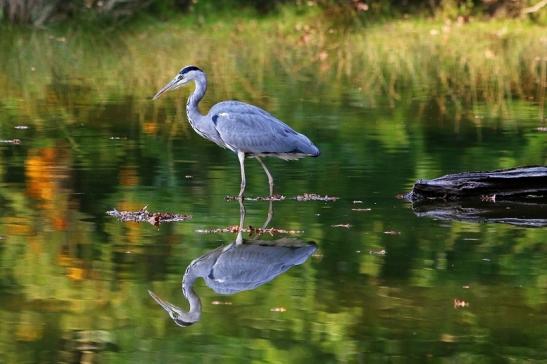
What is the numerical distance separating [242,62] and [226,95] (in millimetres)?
A: 4808

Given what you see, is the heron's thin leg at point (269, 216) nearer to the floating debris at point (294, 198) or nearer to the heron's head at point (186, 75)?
the floating debris at point (294, 198)

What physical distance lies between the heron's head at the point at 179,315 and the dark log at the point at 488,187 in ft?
11.9

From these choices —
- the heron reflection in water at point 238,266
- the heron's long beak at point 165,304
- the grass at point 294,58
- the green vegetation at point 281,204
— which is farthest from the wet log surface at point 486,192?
the grass at point 294,58

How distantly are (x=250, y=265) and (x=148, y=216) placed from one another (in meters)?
1.82

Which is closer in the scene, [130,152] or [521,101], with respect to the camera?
[130,152]

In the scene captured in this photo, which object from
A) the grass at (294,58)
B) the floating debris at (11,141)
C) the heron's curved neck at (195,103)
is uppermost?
the grass at (294,58)

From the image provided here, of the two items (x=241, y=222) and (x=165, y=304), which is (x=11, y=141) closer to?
(x=241, y=222)

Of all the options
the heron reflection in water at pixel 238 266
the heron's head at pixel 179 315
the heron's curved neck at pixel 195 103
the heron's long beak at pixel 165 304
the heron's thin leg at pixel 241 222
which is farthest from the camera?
the heron's curved neck at pixel 195 103

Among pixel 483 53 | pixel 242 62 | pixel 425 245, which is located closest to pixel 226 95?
pixel 242 62

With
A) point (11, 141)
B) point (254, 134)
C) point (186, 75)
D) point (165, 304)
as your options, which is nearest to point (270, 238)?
point (254, 134)

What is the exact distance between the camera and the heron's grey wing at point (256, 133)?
35.8 ft

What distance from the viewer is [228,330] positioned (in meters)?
7.19

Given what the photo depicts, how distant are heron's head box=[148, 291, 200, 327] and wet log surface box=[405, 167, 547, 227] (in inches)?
131

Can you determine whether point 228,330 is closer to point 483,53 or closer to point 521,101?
point 521,101
